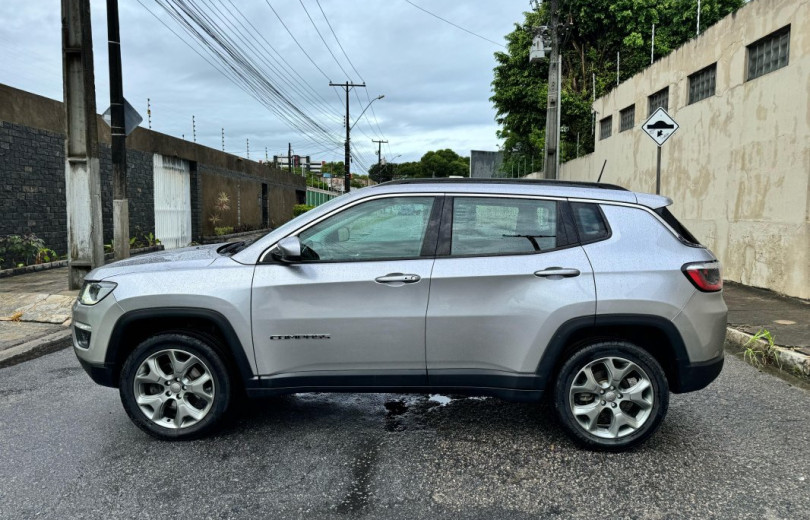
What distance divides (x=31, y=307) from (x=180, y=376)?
5.50 m

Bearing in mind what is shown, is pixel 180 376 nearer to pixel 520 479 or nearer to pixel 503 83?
pixel 520 479

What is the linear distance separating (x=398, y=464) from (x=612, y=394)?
4.49ft

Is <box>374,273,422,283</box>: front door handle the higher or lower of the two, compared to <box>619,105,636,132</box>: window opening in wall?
lower

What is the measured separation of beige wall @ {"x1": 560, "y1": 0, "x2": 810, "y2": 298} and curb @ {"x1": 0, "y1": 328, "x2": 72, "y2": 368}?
9.63 meters

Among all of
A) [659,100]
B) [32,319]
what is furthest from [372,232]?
[659,100]

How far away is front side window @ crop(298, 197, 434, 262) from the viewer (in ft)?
11.9

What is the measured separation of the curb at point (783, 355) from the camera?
529 centimetres

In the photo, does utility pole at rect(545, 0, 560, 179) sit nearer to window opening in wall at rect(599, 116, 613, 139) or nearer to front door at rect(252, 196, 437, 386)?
window opening in wall at rect(599, 116, 613, 139)

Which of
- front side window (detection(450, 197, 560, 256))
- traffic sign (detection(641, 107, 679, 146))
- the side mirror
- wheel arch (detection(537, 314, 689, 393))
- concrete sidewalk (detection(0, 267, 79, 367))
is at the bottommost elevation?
concrete sidewalk (detection(0, 267, 79, 367))

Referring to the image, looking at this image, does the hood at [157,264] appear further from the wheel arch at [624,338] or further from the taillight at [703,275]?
the taillight at [703,275]

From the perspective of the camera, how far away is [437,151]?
12631 centimetres

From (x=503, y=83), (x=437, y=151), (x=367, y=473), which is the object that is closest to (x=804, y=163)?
(x=367, y=473)

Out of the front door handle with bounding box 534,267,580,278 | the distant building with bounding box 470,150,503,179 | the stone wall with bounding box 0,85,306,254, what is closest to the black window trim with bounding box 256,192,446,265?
the front door handle with bounding box 534,267,580,278

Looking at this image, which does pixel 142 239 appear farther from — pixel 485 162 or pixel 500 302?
pixel 485 162
